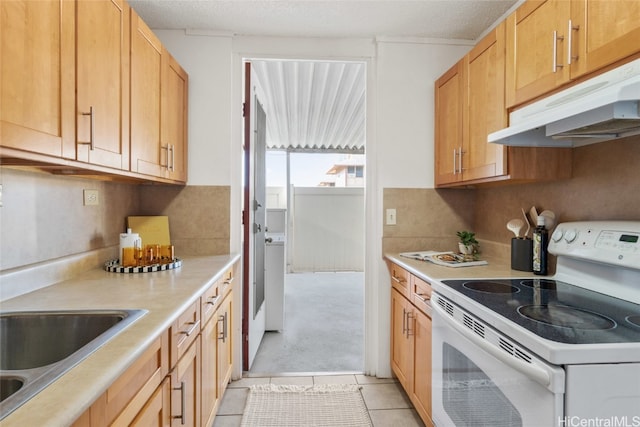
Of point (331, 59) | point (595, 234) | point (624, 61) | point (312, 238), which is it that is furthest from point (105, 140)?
point (312, 238)

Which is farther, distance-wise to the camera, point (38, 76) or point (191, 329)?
point (191, 329)

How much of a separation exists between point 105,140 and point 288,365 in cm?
201

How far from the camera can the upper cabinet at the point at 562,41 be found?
3.64 feet

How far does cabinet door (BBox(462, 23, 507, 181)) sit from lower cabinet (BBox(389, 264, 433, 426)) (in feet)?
2.29

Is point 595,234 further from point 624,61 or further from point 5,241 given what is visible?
point 5,241

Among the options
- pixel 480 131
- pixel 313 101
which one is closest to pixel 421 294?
pixel 480 131

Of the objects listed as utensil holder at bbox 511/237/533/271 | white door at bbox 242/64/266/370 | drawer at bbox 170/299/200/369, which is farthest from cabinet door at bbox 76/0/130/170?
utensil holder at bbox 511/237/533/271

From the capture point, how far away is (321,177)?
6.99m

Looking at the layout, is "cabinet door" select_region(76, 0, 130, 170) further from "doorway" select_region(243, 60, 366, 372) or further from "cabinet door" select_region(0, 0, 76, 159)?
"doorway" select_region(243, 60, 366, 372)

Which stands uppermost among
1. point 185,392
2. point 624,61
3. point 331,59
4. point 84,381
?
point 331,59

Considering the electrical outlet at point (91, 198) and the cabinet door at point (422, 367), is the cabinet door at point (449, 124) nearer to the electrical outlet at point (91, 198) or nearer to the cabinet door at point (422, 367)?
the cabinet door at point (422, 367)

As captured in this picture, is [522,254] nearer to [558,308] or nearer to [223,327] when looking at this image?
[558,308]

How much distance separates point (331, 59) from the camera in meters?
2.47

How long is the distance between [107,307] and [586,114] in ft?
5.62
